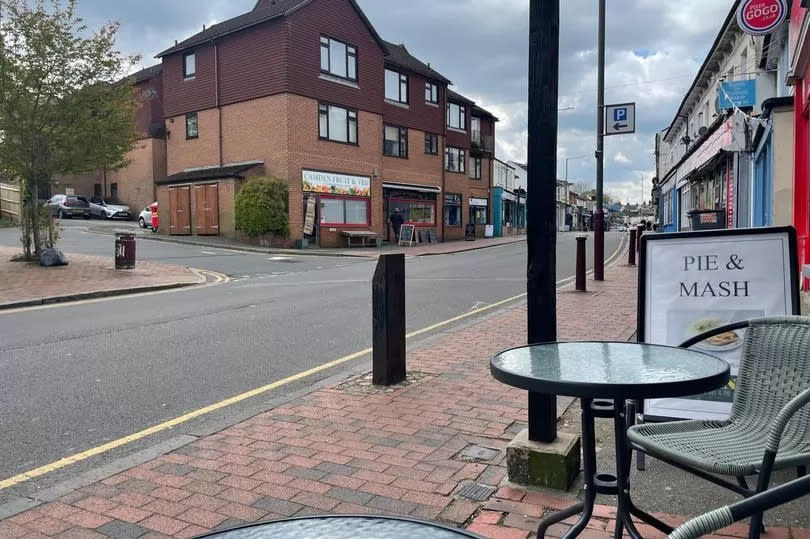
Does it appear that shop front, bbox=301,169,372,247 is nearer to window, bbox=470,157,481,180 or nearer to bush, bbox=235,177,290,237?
bush, bbox=235,177,290,237

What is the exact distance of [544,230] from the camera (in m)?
3.43

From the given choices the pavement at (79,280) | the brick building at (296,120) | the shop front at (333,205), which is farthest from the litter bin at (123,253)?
the shop front at (333,205)

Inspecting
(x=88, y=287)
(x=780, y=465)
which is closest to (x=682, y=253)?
(x=780, y=465)

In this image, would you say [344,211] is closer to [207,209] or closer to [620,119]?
[207,209]

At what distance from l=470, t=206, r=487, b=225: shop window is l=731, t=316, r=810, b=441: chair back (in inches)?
1549

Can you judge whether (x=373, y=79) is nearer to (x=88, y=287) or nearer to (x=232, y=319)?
(x=88, y=287)

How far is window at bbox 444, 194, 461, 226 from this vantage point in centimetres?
3893

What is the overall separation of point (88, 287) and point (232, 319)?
5.58 meters

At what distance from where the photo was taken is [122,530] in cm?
308

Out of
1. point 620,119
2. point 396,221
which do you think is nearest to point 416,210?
point 396,221

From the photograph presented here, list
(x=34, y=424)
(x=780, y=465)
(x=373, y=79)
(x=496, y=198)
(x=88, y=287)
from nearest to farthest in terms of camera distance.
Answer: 1. (x=780, y=465)
2. (x=34, y=424)
3. (x=88, y=287)
4. (x=373, y=79)
5. (x=496, y=198)

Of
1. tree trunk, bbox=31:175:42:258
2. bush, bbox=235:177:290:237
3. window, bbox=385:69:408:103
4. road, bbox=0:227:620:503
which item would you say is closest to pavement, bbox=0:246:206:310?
tree trunk, bbox=31:175:42:258

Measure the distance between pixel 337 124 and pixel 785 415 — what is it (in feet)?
93.0

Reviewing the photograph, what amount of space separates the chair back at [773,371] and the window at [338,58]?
27.6 meters
